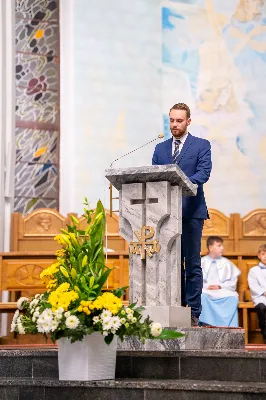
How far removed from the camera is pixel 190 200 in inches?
224

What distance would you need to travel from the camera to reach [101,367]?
14.8 ft

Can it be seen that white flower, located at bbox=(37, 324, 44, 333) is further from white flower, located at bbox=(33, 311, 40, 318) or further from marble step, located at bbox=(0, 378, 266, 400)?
marble step, located at bbox=(0, 378, 266, 400)

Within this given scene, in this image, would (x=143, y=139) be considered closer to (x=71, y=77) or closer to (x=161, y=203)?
(x=71, y=77)

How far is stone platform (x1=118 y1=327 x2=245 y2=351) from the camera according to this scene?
4992mm

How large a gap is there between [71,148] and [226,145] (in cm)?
222

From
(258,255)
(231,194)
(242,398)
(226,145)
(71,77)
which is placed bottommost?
(242,398)

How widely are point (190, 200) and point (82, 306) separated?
155cm

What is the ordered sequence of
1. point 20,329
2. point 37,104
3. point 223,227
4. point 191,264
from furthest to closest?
point 37,104, point 223,227, point 191,264, point 20,329

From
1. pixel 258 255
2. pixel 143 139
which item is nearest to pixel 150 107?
pixel 143 139

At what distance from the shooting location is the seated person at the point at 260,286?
28.1 ft

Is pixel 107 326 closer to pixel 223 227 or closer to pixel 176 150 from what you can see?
pixel 176 150

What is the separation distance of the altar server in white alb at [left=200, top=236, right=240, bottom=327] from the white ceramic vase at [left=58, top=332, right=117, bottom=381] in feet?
14.0

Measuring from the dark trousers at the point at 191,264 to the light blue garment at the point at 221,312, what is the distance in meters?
3.03

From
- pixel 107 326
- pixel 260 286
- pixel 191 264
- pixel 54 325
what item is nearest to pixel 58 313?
pixel 54 325
